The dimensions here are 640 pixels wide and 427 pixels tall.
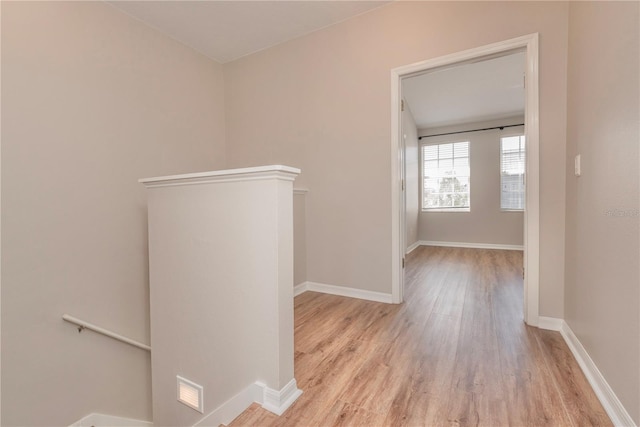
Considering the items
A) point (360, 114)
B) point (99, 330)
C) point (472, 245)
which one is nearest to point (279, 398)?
point (99, 330)

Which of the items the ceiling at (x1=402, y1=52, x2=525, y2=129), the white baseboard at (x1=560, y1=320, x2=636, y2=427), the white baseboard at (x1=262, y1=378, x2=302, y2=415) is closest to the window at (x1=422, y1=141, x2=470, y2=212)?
the ceiling at (x1=402, y1=52, x2=525, y2=129)

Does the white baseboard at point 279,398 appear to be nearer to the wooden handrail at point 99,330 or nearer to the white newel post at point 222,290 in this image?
the white newel post at point 222,290

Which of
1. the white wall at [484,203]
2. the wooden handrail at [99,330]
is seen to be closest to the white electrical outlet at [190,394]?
the wooden handrail at [99,330]

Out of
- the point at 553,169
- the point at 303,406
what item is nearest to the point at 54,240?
the point at 303,406

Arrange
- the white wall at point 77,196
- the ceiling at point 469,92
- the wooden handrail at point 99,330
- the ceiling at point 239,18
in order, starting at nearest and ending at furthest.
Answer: the white wall at point 77,196
the wooden handrail at point 99,330
the ceiling at point 239,18
the ceiling at point 469,92

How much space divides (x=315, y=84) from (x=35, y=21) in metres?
2.20

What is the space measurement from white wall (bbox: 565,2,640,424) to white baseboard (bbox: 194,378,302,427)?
131cm

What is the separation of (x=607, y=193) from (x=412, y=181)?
4.34 meters

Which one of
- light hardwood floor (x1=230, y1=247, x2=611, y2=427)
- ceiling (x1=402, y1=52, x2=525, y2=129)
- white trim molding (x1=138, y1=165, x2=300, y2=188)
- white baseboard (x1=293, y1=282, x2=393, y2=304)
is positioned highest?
ceiling (x1=402, y1=52, x2=525, y2=129)

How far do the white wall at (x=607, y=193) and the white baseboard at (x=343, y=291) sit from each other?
4.27 feet

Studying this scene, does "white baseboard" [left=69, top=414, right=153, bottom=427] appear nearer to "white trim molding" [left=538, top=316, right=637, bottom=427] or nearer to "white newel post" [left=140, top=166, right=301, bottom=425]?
"white newel post" [left=140, top=166, right=301, bottom=425]

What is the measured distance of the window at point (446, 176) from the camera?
5.66m

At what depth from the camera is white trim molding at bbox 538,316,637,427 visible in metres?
1.04

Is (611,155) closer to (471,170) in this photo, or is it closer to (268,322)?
(268,322)
